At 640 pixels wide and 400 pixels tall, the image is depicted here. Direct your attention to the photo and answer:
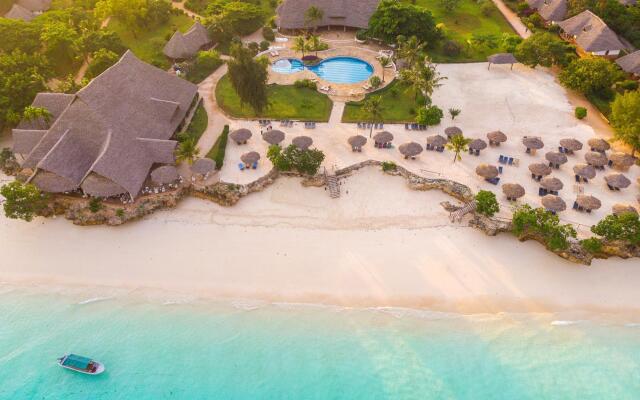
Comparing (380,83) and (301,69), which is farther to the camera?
(301,69)

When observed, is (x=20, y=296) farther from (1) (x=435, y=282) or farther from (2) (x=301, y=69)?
(2) (x=301, y=69)

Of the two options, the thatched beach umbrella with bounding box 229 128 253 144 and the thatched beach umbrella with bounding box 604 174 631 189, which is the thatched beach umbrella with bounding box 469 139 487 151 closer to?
the thatched beach umbrella with bounding box 604 174 631 189

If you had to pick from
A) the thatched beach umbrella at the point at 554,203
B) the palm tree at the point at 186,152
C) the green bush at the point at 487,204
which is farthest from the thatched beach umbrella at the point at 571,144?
the palm tree at the point at 186,152

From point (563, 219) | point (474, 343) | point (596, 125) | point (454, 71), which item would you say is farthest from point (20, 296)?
point (596, 125)

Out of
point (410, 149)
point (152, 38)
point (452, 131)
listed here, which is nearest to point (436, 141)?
point (452, 131)

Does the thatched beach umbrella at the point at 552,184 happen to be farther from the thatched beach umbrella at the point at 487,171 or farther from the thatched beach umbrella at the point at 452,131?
the thatched beach umbrella at the point at 452,131

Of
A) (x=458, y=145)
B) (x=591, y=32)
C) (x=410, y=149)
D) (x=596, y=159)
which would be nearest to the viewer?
(x=458, y=145)

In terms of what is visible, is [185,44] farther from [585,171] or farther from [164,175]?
[585,171]
